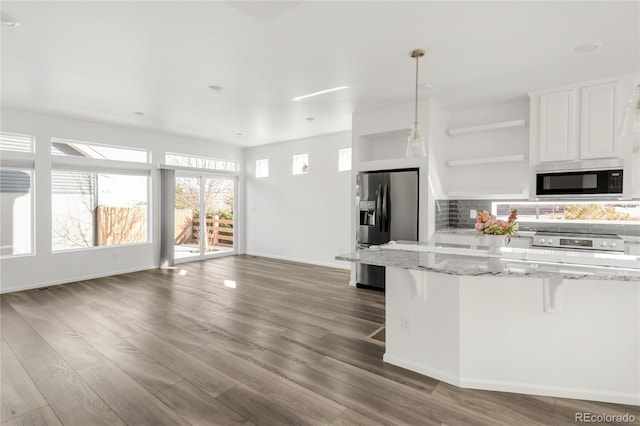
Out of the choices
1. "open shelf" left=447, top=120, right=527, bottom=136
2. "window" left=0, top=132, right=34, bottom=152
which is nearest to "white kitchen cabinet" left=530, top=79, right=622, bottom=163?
"open shelf" left=447, top=120, right=527, bottom=136

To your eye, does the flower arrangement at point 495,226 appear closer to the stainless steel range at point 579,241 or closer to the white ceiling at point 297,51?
the white ceiling at point 297,51

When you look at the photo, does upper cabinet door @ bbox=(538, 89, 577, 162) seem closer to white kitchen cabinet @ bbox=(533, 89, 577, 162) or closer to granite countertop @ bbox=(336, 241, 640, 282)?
white kitchen cabinet @ bbox=(533, 89, 577, 162)

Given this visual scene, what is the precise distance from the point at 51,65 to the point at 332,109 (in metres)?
3.23

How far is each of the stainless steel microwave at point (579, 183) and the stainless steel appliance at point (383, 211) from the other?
4.87ft

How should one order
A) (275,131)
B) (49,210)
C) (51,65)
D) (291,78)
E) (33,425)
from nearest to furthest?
1. (33,425)
2. (51,65)
3. (291,78)
4. (49,210)
5. (275,131)

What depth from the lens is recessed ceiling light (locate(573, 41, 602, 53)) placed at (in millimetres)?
2752

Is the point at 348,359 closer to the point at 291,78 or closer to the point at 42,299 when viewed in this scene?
the point at 291,78

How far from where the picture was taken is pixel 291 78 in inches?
140

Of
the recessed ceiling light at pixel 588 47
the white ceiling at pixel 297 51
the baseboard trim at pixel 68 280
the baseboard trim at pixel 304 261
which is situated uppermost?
the white ceiling at pixel 297 51

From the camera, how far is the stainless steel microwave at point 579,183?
3465 mm

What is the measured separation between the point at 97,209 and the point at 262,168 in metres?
3.43

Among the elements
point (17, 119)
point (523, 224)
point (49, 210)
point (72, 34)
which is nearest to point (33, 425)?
point (72, 34)

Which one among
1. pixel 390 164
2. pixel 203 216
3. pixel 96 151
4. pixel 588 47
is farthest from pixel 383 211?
pixel 96 151

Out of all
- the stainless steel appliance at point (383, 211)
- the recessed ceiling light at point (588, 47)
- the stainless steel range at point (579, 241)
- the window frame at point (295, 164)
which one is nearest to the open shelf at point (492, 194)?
the stainless steel range at point (579, 241)
